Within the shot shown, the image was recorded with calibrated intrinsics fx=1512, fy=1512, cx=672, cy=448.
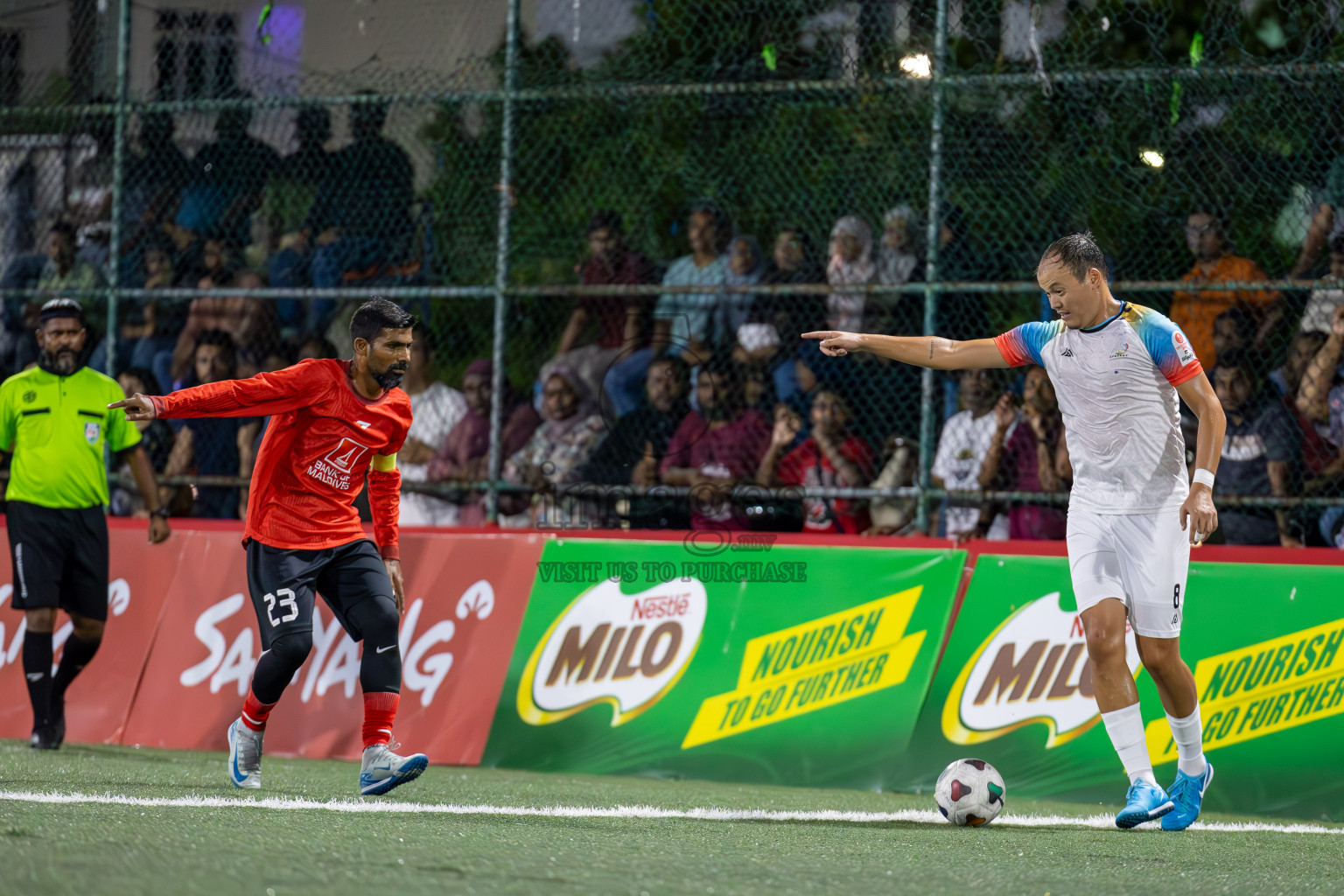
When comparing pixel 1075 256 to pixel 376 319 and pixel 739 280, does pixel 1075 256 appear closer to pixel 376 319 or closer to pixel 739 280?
pixel 376 319

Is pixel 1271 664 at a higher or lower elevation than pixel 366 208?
lower

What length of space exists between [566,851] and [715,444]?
15.2ft

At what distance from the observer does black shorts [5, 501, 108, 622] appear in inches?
319

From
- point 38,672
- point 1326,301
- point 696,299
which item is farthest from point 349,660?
point 1326,301

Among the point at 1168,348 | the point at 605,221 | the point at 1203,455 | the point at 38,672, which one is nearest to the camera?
the point at 1203,455

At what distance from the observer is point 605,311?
31.8ft

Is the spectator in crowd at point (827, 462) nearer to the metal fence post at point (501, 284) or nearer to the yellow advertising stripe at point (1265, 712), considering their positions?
the metal fence post at point (501, 284)

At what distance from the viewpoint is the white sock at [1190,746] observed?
19.4 feet

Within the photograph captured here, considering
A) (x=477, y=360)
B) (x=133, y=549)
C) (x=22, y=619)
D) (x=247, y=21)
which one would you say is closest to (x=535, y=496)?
(x=477, y=360)

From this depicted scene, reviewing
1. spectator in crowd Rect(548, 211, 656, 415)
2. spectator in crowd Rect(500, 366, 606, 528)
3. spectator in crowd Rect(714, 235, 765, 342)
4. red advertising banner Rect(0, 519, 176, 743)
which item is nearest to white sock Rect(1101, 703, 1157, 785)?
spectator in crowd Rect(714, 235, 765, 342)

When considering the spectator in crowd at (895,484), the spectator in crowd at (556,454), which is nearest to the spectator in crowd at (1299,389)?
the spectator in crowd at (895,484)

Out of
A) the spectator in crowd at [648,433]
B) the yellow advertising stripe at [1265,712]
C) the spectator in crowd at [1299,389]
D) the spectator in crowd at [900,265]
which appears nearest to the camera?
the yellow advertising stripe at [1265,712]

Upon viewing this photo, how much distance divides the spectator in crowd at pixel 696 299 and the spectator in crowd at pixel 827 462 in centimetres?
77

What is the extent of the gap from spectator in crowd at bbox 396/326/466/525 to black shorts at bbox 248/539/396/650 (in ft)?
10.5
